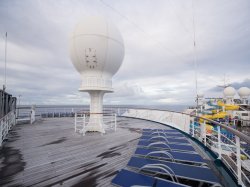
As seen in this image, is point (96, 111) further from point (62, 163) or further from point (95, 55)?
point (62, 163)

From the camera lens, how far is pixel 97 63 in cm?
760

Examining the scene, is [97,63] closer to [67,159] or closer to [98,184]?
[67,159]

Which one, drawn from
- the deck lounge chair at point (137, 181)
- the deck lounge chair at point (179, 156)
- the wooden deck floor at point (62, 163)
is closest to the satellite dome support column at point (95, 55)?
the wooden deck floor at point (62, 163)

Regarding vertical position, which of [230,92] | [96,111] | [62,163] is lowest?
[62,163]

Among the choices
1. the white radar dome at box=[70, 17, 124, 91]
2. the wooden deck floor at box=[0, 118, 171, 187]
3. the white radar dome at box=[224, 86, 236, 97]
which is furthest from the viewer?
the white radar dome at box=[224, 86, 236, 97]

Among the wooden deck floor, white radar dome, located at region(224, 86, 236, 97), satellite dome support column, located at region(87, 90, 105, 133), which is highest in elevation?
white radar dome, located at region(224, 86, 236, 97)

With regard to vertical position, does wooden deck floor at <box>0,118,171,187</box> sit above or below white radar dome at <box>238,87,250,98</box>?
below

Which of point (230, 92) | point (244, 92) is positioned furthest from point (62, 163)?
point (244, 92)

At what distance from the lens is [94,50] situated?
24.3 feet

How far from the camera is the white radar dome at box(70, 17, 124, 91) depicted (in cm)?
746

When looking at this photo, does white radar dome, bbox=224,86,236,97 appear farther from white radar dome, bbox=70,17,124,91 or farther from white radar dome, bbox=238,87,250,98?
white radar dome, bbox=70,17,124,91

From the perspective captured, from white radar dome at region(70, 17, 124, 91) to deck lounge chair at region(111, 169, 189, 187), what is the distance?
17.2 ft

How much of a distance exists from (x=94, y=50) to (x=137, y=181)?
627 centimetres

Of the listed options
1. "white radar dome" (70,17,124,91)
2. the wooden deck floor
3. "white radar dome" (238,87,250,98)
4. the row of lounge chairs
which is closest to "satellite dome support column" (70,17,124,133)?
"white radar dome" (70,17,124,91)
